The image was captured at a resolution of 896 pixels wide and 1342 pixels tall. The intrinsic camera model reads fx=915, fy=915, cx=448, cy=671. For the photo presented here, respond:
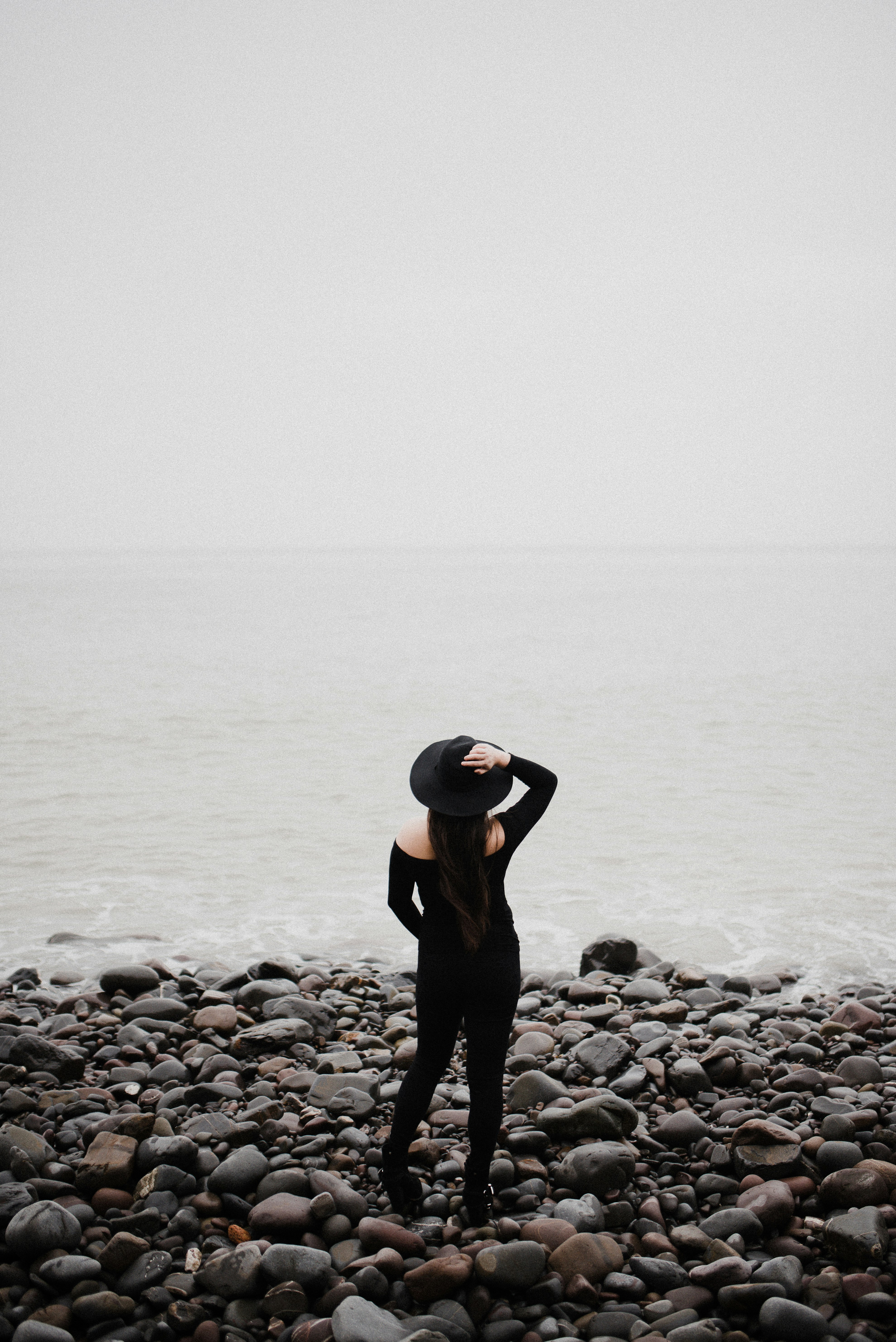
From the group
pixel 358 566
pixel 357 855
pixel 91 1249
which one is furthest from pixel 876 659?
pixel 358 566

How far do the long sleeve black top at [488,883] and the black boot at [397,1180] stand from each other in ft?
3.28

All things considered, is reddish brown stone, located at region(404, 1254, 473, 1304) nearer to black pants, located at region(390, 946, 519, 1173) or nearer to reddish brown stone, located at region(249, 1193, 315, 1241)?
black pants, located at region(390, 946, 519, 1173)

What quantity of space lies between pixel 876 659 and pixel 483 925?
26675 millimetres

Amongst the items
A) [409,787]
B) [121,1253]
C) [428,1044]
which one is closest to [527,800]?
[428,1044]

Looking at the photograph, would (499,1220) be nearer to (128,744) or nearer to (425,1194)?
(425,1194)

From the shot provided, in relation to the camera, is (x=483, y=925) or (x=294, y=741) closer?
(x=483, y=925)

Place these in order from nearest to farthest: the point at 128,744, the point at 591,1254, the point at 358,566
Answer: the point at 591,1254 → the point at 128,744 → the point at 358,566

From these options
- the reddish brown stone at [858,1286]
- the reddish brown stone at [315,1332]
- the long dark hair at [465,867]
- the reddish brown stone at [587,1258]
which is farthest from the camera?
the long dark hair at [465,867]

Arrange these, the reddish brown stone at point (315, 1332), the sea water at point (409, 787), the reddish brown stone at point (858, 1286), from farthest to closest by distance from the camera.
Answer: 1. the sea water at point (409, 787)
2. the reddish brown stone at point (858, 1286)
3. the reddish brown stone at point (315, 1332)

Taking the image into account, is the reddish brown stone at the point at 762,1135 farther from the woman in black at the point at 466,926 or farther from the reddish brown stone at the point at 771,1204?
the woman in black at the point at 466,926

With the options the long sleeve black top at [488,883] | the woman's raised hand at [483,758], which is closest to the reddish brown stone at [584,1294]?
the long sleeve black top at [488,883]

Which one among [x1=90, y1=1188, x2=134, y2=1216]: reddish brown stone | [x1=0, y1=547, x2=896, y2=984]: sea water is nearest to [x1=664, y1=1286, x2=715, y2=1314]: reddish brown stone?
[x1=90, y1=1188, x2=134, y2=1216]: reddish brown stone

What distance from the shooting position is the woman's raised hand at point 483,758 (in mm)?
3752

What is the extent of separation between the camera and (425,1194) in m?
4.23
